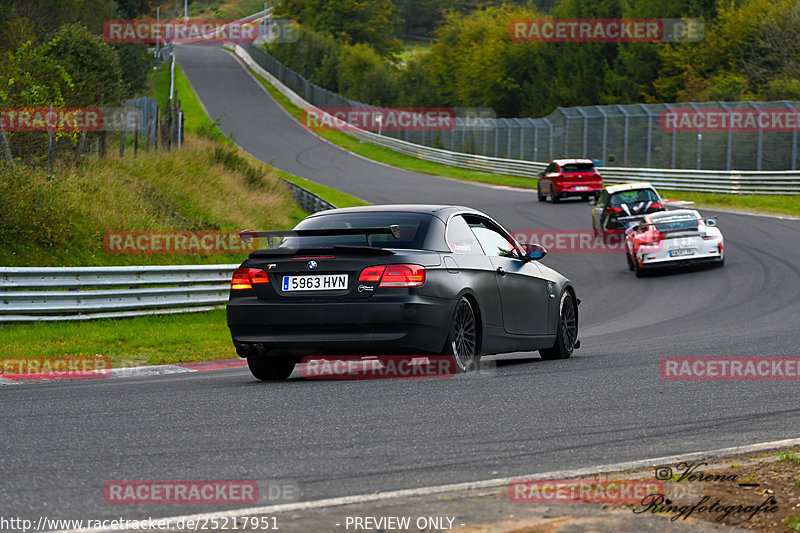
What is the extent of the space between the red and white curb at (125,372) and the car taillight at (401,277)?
391cm

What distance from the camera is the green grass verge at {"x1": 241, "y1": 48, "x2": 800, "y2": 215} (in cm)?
3712

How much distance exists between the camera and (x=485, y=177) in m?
55.8

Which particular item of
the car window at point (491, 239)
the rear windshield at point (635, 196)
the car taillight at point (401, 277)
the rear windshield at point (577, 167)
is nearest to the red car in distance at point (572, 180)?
the rear windshield at point (577, 167)

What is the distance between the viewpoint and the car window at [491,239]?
402 inches

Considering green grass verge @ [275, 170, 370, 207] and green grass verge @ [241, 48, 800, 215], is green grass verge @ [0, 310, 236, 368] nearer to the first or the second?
green grass verge @ [275, 170, 370, 207]

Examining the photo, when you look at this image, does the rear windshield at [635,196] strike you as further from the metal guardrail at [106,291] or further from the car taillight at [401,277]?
the car taillight at [401,277]

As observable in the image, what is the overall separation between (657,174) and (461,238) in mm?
37760

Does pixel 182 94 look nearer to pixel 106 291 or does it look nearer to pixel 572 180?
pixel 572 180

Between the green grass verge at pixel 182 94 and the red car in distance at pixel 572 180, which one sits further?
the green grass verge at pixel 182 94

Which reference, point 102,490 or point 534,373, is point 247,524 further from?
point 534,373

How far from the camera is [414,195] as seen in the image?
4450cm

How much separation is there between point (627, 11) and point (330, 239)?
3156 inches

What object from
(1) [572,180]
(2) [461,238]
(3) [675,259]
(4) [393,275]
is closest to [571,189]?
(1) [572,180]

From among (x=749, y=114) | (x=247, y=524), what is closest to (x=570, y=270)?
(x=749, y=114)
